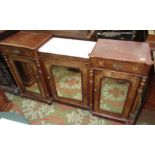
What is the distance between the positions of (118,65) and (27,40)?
38.5 inches

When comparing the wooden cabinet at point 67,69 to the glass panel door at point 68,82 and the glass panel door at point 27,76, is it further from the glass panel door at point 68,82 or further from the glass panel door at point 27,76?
the glass panel door at point 27,76

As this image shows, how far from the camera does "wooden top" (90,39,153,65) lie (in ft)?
3.76

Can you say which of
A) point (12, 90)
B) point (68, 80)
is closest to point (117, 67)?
point (68, 80)

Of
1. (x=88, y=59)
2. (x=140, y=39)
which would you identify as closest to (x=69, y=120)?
(x=88, y=59)

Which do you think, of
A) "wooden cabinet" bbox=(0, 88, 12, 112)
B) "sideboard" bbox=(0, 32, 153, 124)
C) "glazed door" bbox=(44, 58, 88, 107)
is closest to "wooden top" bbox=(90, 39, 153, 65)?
"sideboard" bbox=(0, 32, 153, 124)

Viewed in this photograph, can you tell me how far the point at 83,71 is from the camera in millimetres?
1425

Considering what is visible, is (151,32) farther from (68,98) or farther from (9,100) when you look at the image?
(9,100)

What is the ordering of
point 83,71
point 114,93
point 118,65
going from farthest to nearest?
point 114,93 < point 83,71 < point 118,65

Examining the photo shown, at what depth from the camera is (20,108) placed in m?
1.93

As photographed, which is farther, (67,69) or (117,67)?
(67,69)

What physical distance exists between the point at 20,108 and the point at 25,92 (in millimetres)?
215

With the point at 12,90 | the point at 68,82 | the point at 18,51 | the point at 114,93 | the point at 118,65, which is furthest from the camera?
the point at 12,90

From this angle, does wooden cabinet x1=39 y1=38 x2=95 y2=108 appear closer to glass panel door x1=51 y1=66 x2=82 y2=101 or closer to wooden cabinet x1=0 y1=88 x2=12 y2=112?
glass panel door x1=51 y1=66 x2=82 y2=101

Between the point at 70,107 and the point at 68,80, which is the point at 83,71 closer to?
the point at 68,80
